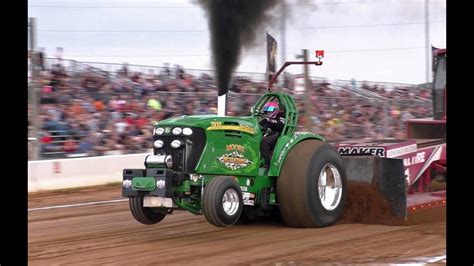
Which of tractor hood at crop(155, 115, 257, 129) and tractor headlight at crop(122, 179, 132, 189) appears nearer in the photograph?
tractor headlight at crop(122, 179, 132, 189)

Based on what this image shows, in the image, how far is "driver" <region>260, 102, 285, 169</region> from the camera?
7.60m

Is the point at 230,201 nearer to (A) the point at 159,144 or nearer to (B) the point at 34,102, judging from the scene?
(A) the point at 159,144

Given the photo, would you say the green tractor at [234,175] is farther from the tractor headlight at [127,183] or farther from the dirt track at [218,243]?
the dirt track at [218,243]

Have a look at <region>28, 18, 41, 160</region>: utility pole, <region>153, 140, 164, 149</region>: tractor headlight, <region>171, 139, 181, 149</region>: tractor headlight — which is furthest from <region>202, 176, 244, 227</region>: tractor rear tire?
<region>28, 18, 41, 160</region>: utility pole

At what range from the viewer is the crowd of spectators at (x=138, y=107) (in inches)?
540

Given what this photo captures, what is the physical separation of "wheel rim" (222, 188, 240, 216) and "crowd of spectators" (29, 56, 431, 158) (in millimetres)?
6983

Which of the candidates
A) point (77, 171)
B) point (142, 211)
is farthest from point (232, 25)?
point (77, 171)

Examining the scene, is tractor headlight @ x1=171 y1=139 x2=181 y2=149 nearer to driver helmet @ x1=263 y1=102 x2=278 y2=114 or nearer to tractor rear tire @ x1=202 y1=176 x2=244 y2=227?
tractor rear tire @ x1=202 y1=176 x2=244 y2=227

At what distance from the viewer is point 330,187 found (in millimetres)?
8008

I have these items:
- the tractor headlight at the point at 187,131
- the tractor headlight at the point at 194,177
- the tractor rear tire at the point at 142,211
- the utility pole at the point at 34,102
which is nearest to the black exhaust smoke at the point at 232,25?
the tractor headlight at the point at 187,131
